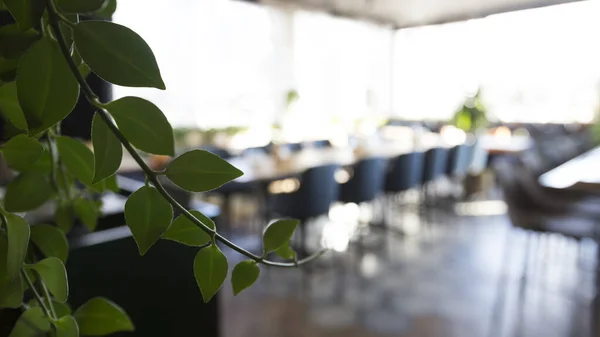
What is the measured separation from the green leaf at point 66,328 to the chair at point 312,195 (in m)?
2.92

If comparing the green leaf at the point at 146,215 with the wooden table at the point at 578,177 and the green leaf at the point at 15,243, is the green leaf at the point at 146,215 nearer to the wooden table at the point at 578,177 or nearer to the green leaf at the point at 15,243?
the green leaf at the point at 15,243

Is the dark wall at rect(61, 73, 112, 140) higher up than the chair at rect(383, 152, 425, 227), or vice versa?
the dark wall at rect(61, 73, 112, 140)

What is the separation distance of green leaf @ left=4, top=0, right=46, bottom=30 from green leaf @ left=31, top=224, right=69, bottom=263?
0.28 metres

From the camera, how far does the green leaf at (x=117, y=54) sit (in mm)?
243

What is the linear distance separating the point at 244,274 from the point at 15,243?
0.51 feet

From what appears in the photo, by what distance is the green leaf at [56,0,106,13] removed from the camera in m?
0.26

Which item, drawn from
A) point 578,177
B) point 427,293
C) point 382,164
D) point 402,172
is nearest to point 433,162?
point 402,172

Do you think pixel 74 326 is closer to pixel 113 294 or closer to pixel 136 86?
pixel 136 86

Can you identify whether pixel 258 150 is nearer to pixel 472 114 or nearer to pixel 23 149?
pixel 472 114

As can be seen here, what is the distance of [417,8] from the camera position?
29.9ft

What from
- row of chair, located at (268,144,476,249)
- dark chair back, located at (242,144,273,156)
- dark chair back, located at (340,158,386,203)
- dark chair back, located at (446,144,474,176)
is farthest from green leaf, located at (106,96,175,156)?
dark chair back, located at (446,144,474,176)

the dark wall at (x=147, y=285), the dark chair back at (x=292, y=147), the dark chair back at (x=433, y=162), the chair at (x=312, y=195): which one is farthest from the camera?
the dark chair back at (x=292, y=147)

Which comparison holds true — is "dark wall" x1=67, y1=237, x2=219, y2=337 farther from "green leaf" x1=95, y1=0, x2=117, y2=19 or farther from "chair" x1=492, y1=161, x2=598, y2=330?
"chair" x1=492, y1=161, x2=598, y2=330

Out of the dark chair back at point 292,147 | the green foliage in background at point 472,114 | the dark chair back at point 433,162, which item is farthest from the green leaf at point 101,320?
the green foliage in background at point 472,114
